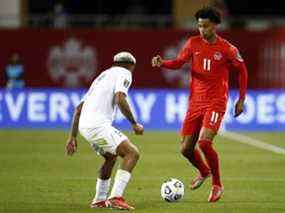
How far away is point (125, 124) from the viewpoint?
90.1 feet

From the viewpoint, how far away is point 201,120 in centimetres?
1373

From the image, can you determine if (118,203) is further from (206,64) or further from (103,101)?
(206,64)

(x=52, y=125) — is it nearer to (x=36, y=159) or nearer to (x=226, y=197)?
(x=36, y=159)

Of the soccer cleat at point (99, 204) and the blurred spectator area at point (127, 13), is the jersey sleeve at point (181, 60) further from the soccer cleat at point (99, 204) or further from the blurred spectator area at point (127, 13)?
the blurred spectator area at point (127, 13)

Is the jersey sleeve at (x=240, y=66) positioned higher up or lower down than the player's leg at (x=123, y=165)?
higher up

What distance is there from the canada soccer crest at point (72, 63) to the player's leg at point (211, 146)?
2155 cm

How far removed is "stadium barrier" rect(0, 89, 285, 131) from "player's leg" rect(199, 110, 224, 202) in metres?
13.8

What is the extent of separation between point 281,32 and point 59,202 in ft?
74.9

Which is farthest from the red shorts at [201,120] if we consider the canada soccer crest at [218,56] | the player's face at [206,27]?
the player's face at [206,27]

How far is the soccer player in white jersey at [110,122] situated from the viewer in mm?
11969

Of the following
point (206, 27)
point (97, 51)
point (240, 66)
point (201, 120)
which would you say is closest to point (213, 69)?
point (240, 66)

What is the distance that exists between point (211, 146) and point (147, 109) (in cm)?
1418

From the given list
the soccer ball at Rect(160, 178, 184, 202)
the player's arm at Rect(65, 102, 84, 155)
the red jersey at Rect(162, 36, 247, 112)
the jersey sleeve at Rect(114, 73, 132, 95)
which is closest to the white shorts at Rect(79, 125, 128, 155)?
the player's arm at Rect(65, 102, 84, 155)

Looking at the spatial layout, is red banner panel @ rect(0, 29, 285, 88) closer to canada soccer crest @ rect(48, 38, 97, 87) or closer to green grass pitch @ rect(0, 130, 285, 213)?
canada soccer crest @ rect(48, 38, 97, 87)
